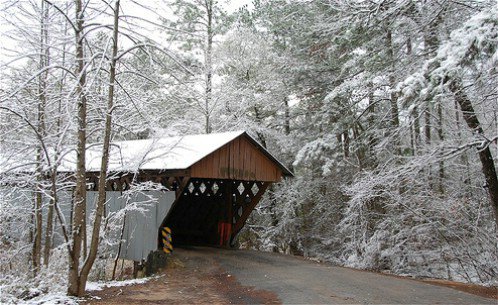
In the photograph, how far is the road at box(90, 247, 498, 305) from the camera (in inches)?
246

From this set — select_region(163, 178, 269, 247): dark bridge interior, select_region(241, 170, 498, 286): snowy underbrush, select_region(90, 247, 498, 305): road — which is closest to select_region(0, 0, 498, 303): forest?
select_region(241, 170, 498, 286): snowy underbrush

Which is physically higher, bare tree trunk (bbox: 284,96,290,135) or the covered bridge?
bare tree trunk (bbox: 284,96,290,135)

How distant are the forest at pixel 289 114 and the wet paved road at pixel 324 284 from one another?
1.89 metres

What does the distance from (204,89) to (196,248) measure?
766cm

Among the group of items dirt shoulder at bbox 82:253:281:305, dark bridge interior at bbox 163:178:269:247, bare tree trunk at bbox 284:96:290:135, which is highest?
bare tree trunk at bbox 284:96:290:135

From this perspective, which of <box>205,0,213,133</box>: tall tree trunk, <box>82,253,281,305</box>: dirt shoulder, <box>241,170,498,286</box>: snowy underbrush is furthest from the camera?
<box>205,0,213,133</box>: tall tree trunk

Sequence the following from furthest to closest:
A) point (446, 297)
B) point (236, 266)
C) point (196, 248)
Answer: point (196, 248) → point (236, 266) → point (446, 297)

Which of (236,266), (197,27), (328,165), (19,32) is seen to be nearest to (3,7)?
(19,32)

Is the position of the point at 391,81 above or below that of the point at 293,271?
above

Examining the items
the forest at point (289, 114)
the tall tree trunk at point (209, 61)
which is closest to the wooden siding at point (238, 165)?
the forest at point (289, 114)

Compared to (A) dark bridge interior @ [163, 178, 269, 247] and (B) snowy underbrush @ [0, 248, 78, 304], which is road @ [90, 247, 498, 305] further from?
(A) dark bridge interior @ [163, 178, 269, 247]

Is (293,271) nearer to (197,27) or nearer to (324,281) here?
(324,281)

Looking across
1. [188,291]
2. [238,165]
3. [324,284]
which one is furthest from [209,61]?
[324,284]

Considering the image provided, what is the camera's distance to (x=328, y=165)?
41.3ft
